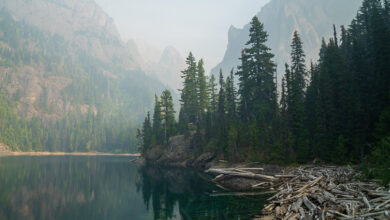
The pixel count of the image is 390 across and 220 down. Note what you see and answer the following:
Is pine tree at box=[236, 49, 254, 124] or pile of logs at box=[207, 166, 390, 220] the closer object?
pile of logs at box=[207, 166, 390, 220]

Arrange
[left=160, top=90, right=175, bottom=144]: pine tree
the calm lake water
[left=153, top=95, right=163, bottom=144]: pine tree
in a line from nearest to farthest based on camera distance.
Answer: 1. the calm lake water
2. [left=160, top=90, right=175, bottom=144]: pine tree
3. [left=153, top=95, right=163, bottom=144]: pine tree

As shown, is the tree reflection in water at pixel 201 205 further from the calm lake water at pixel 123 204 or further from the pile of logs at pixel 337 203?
the pile of logs at pixel 337 203

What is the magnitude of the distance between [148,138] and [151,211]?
66123 millimetres

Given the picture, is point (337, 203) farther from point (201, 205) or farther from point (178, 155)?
point (178, 155)

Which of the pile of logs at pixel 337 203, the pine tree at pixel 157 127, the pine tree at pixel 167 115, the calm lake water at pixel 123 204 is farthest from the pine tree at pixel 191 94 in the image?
the pile of logs at pixel 337 203

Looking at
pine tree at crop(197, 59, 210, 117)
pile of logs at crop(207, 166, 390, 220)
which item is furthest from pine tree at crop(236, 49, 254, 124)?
pile of logs at crop(207, 166, 390, 220)

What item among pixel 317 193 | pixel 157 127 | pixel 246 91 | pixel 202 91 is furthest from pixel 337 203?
pixel 157 127

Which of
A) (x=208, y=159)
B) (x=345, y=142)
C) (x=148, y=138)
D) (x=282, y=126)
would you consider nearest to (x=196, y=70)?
(x=148, y=138)

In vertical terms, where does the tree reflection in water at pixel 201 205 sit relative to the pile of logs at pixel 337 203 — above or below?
below

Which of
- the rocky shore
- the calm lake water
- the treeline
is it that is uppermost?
the treeline

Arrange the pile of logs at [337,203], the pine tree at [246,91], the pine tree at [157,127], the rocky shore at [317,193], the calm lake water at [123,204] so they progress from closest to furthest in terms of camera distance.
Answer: the pile of logs at [337,203] < the rocky shore at [317,193] < the calm lake water at [123,204] < the pine tree at [246,91] < the pine tree at [157,127]

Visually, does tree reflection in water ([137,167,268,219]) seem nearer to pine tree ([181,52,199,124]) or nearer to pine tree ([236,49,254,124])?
pine tree ([236,49,254,124])

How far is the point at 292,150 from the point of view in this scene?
3931cm

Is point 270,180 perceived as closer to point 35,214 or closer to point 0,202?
point 35,214
